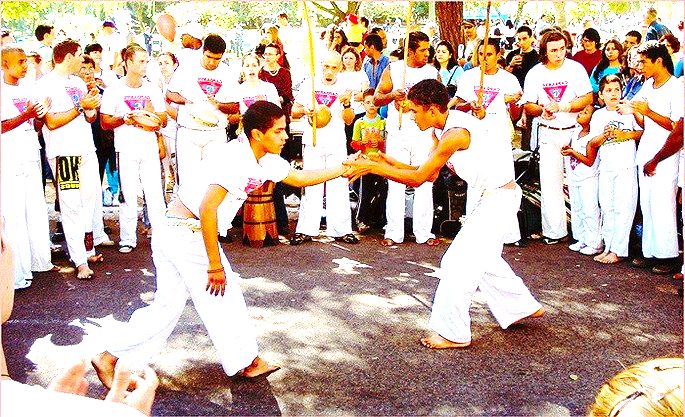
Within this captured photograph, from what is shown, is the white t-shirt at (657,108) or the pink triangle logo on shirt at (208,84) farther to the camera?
the pink triangle logo on shirt at (208,84)

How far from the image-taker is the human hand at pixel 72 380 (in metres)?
1.79

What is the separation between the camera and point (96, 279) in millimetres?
7098

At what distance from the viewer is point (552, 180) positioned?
27.6ft

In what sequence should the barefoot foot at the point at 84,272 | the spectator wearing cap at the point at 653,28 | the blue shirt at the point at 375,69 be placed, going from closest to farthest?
the barefoot foot at the point at 84,272
the blue shirt at the point at 375,69
the spectator wearing cap at the point at 653,28

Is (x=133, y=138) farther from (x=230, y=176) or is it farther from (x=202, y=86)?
(x=230, y=176)

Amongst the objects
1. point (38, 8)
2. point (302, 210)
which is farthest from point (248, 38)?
point (302, 210)

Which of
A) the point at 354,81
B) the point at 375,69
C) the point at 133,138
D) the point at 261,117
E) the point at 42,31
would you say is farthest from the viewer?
the point at 42,31

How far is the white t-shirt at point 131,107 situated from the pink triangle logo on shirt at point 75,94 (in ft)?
1.34

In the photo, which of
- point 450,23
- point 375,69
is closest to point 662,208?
point 375,69

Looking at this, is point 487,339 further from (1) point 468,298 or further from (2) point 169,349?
(2) point 169,349

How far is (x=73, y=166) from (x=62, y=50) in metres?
1.02

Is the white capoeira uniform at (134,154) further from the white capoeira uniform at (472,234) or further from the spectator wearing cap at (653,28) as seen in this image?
the spectator wearing cap at (653,28)

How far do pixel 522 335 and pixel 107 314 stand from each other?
308 centimetres

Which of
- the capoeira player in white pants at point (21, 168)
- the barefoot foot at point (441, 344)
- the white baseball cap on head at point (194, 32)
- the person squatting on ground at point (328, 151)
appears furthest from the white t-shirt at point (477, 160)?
the white baseball cap on head at point (194, 32)
